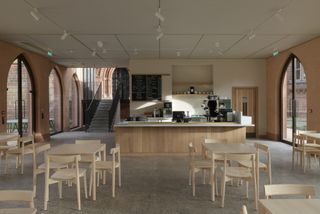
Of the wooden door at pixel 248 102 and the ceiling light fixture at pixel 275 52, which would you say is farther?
the wooden door at pixel 248 102

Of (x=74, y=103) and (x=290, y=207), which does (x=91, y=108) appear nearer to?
(x=74, y=103)

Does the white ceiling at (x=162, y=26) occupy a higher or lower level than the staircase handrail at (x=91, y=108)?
higher

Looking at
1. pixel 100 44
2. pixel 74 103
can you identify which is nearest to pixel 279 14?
pixel 100 44

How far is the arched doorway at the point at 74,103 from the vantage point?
1512cm

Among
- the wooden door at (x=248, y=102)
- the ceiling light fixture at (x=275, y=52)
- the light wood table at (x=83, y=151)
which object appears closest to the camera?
the light wood table at (x=83, y=151)

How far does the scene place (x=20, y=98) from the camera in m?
9.11

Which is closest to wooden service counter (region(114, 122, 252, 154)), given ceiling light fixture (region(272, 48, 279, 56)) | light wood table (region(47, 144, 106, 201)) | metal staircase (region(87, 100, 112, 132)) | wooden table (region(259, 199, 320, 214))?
light wood table (region(47, 144, 106, 201))

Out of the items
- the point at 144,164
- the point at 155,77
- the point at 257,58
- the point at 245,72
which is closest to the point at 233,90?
the point at 245,72

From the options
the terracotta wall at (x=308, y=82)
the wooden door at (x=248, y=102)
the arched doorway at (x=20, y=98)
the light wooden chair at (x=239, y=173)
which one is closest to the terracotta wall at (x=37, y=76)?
the arched doorway at (x=20, y=98)

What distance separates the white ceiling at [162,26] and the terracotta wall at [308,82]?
0.38 meters

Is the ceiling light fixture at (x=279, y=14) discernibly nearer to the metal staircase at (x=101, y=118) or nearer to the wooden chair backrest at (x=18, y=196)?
the wooden chair backrest at (x=18, y=196)

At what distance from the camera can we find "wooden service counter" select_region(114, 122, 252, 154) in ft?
24.8

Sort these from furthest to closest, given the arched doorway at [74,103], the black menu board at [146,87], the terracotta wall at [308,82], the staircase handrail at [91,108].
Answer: the arched doorway at [74,103] → the staircase handrail at [91,108] → the black menu board at [146,87] → the terracotta wall at [308,82]

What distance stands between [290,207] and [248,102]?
31.5 feet
